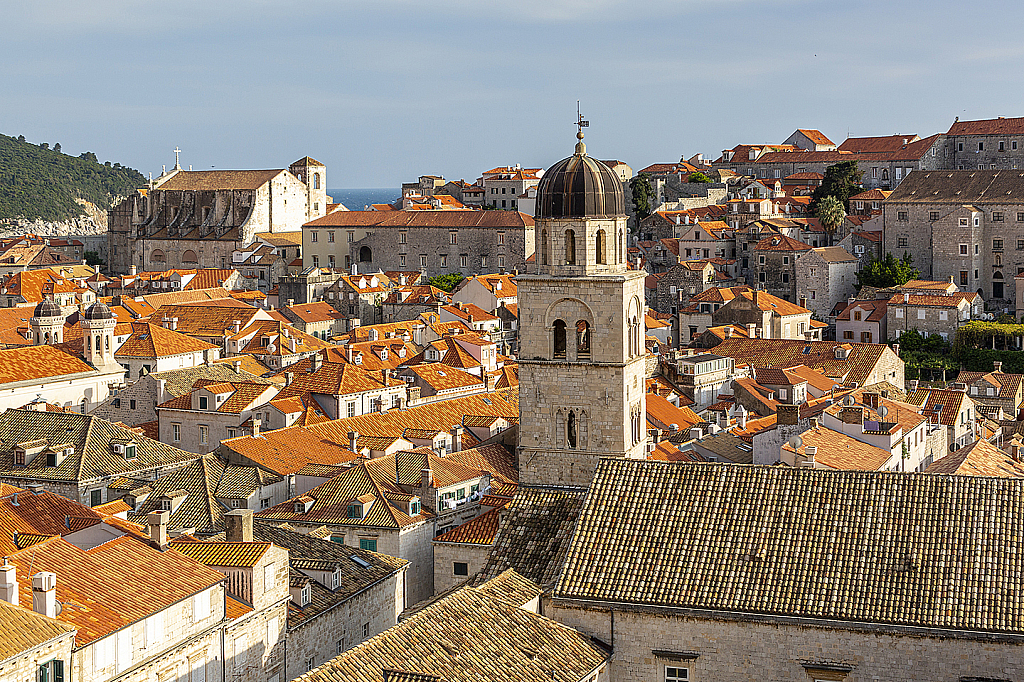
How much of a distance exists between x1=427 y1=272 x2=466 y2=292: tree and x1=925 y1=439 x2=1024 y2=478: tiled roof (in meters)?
61.1

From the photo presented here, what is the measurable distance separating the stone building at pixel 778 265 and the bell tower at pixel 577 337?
2576 inches

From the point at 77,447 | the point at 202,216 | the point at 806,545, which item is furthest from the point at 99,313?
the point at 202,216

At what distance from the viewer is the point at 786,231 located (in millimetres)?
97750

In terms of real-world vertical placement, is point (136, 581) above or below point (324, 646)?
above

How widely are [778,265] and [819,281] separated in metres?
3.65

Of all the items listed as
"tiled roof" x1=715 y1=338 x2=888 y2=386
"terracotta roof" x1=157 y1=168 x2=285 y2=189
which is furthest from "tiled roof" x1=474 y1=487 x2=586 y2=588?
"terracotta roof" x1=157 y1=168 x2=285 y2=189

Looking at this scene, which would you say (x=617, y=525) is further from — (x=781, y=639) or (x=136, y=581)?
(x=136, y=581)

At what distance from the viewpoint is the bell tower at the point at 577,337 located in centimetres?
2814

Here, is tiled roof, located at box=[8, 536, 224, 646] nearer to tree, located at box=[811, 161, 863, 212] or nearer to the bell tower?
the bell tower

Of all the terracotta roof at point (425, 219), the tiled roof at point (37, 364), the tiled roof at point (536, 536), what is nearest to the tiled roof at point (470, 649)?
the tiled roof at point (536, 536)

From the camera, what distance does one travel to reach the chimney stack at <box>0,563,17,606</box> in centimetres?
2169

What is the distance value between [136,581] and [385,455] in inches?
732

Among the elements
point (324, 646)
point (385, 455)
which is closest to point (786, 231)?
point (385, 455)

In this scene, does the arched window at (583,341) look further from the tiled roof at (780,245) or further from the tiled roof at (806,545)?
the tiled roof at (780,245)
